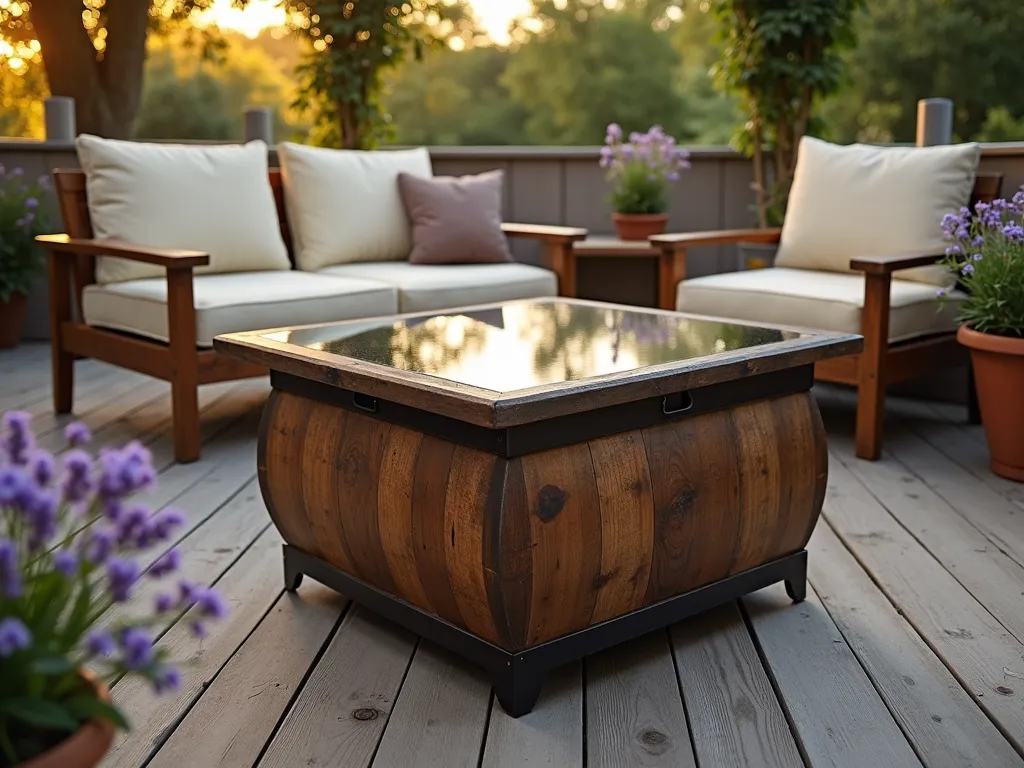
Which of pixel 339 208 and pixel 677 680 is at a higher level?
pixel 339 208

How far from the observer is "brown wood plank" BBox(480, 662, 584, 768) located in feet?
5.57

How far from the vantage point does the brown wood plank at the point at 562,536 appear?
70.8 inches

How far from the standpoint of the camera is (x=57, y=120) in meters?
5.52

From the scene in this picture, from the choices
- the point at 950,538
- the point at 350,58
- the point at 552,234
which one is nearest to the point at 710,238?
the point at 552,234

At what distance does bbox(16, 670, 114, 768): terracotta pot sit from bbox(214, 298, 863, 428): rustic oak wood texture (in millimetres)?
887

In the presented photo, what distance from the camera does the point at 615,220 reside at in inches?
194

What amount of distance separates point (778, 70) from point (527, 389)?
345 cm

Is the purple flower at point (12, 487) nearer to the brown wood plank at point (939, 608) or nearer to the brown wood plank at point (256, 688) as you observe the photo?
the brown wood plank at point (256, 688)

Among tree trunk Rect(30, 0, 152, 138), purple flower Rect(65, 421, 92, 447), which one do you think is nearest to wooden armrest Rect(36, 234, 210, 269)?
purple flower Rect(65, 421, 92, 447)

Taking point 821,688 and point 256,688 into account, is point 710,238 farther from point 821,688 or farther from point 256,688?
point 256,688

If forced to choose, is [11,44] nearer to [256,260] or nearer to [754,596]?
[256,260]

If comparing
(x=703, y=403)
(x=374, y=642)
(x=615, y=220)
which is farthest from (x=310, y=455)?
(x=615, y=220)

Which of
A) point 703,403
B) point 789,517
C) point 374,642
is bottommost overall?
point 374,642

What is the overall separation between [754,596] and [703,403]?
536 mm
